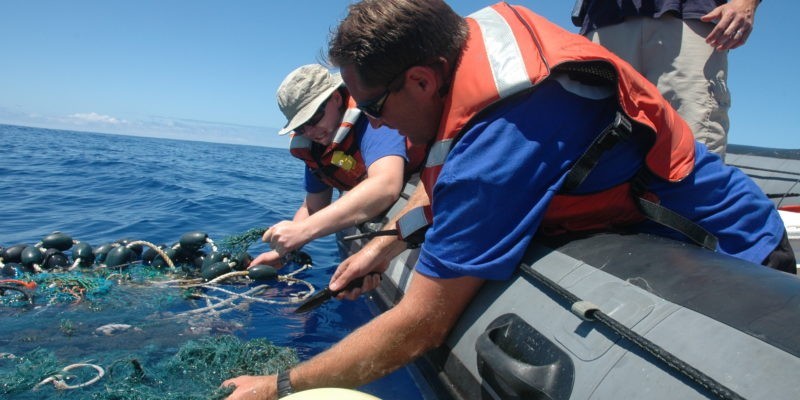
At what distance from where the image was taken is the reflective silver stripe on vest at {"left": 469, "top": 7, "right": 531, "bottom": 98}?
63.5 inches

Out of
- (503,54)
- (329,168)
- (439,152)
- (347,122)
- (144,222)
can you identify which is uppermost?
(503,54)

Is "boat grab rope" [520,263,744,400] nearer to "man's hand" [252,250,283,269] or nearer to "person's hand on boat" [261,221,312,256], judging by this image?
"person's hand on boat" [261,221,312,256]

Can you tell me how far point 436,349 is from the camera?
2254mm

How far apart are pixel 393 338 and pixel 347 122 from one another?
2279mm

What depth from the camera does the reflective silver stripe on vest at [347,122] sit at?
3.83 meters

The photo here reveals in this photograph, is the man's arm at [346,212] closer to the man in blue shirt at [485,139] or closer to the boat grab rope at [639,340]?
the man in blue shirt at [485,139]

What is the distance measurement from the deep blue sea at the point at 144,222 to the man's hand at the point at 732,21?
2.74m

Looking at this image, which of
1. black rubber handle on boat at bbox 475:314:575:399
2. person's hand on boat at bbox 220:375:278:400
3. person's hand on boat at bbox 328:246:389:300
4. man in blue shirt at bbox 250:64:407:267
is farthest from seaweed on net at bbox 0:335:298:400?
black rubber handle on boat at bbox 475:314:575:399

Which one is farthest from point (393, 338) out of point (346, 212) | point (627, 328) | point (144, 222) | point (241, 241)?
point (144, 222)

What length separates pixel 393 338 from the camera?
1.91m

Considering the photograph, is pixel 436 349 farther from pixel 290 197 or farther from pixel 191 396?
pixel 290 197

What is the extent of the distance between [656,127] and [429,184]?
87 cm

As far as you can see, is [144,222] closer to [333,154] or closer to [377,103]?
[333,154]

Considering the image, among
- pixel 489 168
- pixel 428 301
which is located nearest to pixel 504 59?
pixel 489 168
